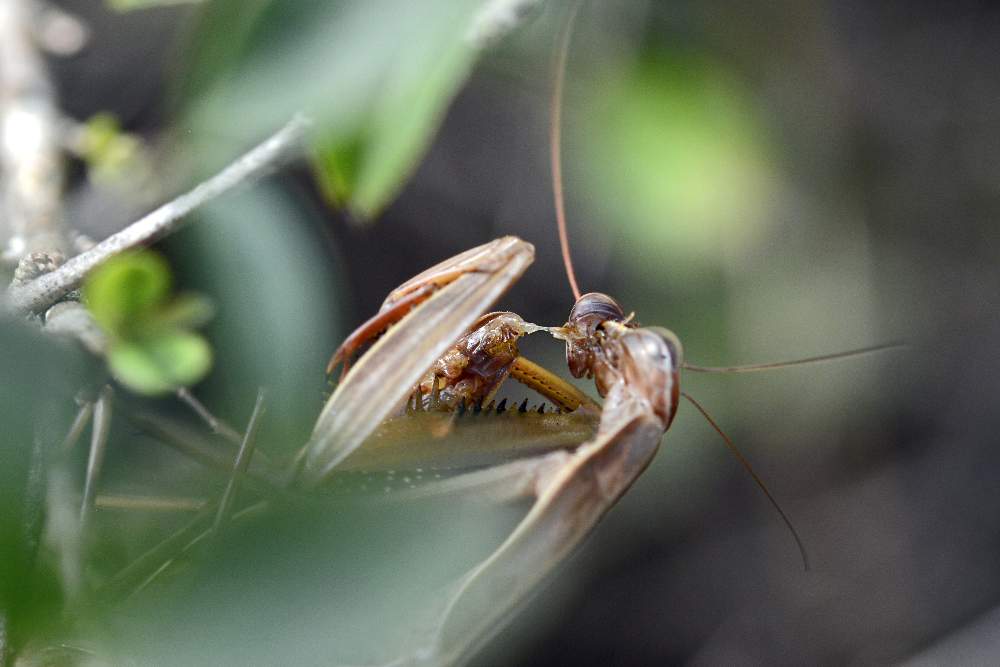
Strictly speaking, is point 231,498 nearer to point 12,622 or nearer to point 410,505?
point 410,505

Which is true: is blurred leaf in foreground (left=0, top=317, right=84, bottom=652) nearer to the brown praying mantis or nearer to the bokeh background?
the brown praying mantis

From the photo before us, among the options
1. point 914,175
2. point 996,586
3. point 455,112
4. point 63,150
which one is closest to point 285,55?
point 63,150

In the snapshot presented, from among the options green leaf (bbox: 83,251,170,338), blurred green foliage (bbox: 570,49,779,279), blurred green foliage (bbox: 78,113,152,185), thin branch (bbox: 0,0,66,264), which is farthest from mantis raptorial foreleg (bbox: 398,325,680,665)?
blurred green foliage (bbox: 78,113,152,185)

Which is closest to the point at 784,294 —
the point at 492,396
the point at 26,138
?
the point at 492,396

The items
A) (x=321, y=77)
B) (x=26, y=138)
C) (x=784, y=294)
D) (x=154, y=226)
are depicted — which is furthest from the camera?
(x=784, y=294)

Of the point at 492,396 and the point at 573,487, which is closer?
the point at 573,487

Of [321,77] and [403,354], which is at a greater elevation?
[321,77]

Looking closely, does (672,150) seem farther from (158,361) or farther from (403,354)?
(158,361)
